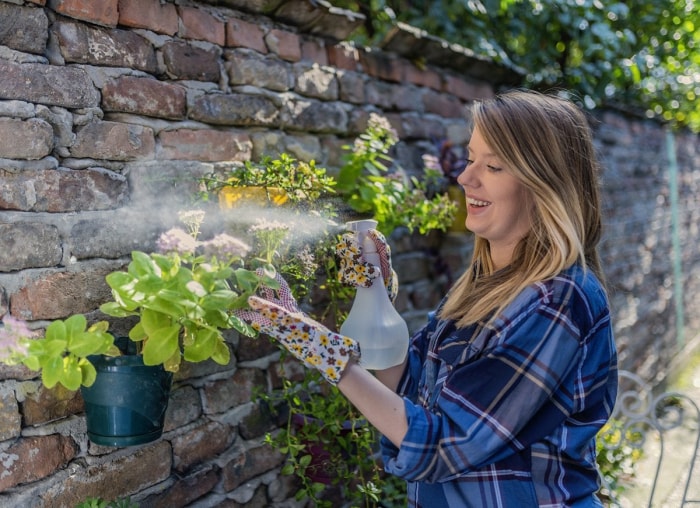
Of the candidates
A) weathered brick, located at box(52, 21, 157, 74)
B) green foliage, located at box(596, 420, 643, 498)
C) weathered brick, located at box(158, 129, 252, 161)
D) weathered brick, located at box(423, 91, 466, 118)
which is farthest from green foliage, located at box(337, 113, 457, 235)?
green foliage, located at box(596, 420, 643, 498)

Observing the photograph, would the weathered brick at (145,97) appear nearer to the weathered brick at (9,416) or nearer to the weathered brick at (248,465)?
the weathered brick at (9,416)

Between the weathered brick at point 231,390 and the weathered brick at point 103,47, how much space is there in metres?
0.79

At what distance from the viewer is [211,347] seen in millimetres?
1256

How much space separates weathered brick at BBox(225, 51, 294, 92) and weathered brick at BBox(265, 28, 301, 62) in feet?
0.08

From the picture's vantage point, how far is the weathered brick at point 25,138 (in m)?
1.33

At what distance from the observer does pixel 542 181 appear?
1421mm

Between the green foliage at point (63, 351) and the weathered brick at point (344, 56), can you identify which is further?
the weathered brick at point (344, 56)

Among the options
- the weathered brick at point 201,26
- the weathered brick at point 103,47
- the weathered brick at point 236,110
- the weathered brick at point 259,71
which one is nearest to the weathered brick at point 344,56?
the weathered brick at point 259,71

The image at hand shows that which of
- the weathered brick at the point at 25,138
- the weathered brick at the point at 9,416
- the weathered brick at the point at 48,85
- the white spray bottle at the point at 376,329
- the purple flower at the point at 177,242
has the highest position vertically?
the weathered brick at the point at 48,85

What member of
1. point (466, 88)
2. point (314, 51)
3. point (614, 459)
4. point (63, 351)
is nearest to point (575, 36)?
point (466, 88)

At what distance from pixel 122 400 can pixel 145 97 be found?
692mm

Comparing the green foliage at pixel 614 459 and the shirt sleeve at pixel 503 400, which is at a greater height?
the shirt sleeve at pixel 503 400

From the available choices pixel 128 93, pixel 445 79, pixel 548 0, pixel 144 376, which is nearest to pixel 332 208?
pixel 128 93

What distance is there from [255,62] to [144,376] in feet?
3.13
